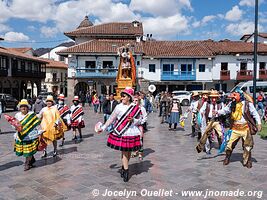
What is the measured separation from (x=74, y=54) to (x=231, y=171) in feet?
94.8

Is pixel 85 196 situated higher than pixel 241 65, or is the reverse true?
pixel 241 65

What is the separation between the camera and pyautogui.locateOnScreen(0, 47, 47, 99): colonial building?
3438 cm

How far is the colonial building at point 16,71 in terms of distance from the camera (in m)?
34.4

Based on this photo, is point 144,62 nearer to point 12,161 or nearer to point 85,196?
point 12,161

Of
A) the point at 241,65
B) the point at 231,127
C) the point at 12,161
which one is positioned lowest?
the point at 12,161

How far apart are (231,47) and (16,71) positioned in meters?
26.1

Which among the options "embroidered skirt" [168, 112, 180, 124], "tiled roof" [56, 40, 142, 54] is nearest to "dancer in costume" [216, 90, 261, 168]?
"embroidered skirt" [168, 112, 180, 124]

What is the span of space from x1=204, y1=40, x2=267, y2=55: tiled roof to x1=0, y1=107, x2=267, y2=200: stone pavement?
28141mm

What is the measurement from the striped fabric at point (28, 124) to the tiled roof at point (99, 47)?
1055 inches

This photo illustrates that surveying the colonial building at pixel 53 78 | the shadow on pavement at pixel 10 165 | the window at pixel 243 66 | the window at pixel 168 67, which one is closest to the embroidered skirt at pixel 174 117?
the shadow on pavement at pixel 10 165

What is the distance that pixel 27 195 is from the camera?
200 inches

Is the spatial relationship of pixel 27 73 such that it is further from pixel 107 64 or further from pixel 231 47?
pixel 231 47

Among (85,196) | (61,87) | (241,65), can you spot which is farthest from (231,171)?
(61,87)

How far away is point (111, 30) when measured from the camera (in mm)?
38062
